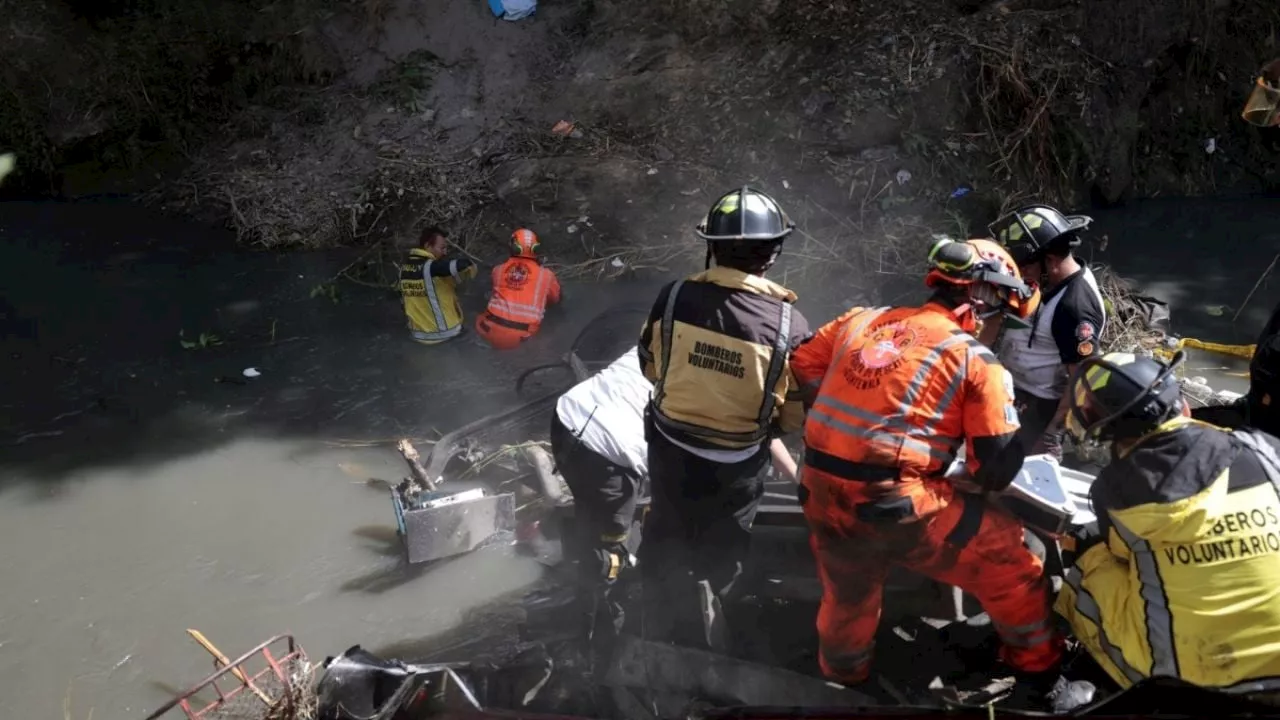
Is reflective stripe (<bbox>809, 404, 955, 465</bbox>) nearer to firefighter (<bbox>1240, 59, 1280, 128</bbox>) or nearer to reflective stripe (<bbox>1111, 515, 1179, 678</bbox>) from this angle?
reflective stripe (<bbox>1111, 515, 1179, 678</bbox>)

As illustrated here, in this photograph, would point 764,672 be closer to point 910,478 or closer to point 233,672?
point 910,478

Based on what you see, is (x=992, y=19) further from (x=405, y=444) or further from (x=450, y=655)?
(x=450, y=655)

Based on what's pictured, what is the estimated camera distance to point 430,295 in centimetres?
808

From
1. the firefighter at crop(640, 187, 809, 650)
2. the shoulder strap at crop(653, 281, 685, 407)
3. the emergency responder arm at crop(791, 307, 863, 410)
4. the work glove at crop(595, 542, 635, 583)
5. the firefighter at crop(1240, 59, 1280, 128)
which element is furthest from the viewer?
the firefighter at crop(1240, 59, 1280, 128)

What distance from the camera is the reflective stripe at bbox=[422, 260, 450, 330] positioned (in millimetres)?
8023

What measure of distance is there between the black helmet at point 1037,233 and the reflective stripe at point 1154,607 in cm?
175

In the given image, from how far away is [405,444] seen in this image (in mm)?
5805

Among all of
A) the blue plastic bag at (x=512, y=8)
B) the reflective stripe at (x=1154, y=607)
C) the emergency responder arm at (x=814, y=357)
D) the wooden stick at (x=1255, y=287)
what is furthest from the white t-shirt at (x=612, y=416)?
the blue plastic bag at (x=512, y=8)

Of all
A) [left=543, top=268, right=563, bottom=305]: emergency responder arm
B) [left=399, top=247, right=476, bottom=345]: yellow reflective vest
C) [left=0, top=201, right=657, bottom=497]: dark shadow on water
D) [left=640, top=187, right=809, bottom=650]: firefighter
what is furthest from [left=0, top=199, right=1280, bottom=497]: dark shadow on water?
[left=640, top=187, right=809, bottom=650]: firefighter

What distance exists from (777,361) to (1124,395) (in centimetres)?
125

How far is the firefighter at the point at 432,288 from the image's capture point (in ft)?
26.4

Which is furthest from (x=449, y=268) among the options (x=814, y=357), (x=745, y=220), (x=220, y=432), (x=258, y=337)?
(x=814, y=357)

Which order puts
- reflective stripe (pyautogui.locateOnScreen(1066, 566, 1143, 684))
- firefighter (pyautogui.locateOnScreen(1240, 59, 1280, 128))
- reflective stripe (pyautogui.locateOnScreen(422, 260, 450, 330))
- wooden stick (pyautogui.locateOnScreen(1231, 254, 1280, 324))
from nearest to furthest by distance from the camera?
reflective stripe (pyautogui.locateOnScreen(1066, 566, 1143, 684)), firefighter (pyautogui.locateOnScreen(1240, 59, 1280, 128)), wooden stick (pyautogui.locateOnScreen(1231, 254, 1280, 324)), reflective stripe (pyautogui.locateOnScreen(422, 260, 450, 330))

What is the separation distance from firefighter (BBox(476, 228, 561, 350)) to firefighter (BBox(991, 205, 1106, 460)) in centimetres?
443
